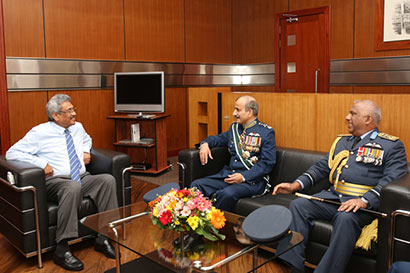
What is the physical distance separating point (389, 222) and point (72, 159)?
2.58 metres

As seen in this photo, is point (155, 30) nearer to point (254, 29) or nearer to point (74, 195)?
point (254, 29)

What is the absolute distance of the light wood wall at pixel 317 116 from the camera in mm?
3402

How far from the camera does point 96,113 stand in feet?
A: 21.1

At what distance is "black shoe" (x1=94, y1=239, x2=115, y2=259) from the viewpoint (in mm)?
3406

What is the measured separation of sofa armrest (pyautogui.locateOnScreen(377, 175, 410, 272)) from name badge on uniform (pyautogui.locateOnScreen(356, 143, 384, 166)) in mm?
322

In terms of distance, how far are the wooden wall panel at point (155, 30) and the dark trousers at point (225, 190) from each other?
367 centimetres

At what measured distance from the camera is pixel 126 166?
3844mm

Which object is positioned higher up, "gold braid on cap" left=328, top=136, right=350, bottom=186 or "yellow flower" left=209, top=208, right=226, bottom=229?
"gold braid on cap" left=328, top=136, right=350, bottom=186

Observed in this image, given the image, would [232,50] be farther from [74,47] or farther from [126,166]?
[126,166]

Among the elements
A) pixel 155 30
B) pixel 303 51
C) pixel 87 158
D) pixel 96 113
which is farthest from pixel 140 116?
pixel 303 51

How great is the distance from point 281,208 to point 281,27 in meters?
5.76

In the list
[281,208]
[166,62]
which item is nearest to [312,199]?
[281,208]

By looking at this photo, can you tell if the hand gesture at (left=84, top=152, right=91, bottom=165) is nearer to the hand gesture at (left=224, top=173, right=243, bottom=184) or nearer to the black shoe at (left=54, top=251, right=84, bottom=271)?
the black shoe at (left=54, top=251, right=84, bottom=271)

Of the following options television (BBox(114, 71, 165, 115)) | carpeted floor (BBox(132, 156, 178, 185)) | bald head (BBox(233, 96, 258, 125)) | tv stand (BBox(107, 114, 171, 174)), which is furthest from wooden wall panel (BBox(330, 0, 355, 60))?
bald head (BBox(233, 96, 258, 125))
